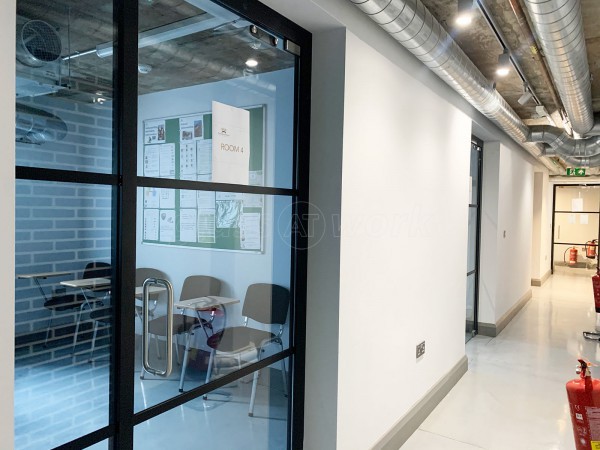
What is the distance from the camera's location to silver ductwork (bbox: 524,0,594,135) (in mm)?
2387

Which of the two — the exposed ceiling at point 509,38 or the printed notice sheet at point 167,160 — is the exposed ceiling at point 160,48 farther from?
the exposed ceiling at point 509,38

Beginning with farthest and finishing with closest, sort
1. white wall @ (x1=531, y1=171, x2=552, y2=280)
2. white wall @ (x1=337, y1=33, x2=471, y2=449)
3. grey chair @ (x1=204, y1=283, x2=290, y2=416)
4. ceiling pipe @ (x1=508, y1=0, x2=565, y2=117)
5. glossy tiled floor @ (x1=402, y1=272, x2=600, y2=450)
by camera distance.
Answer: white wall @ (x1=531, y1=171, x2=552, y2=280)
glossy tiled floor @ (x1=402, y1=272, x2=600, y2=450)
ceiling pipe @ (x1=508, y1=0, x2=565, y2=117)
white wall @ (x1=337, y1=33, x2=471, y2=449)
grey chair @ (x1=204, y1=283, x2=290, y2=416)

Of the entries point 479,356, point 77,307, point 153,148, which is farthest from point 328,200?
point 479,356

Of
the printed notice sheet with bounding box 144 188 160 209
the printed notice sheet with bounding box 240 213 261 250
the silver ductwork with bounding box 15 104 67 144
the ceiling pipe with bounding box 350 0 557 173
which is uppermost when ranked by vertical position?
the ceiling pipe with bounding box 350 0 557 173

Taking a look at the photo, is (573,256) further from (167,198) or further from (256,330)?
(167,198)

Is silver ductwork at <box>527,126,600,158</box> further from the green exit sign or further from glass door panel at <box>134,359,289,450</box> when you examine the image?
glass door panel at <box>134,359,289,450</box>

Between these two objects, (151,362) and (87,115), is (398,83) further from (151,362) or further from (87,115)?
(151,362)

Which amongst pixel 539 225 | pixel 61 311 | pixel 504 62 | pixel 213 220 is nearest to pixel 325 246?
pixel 213 220

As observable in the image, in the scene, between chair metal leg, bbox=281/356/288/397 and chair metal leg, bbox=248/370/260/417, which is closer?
chair metal leg, bbox=248/370/260/417

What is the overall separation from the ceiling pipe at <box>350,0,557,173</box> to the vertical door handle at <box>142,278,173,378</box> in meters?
1.66

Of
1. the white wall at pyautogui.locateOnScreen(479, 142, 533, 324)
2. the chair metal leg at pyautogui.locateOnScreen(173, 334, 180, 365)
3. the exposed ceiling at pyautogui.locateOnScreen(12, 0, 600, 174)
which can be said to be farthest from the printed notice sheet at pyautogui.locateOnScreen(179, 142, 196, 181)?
the white wall at pyautogui.locateOnScreen(479, 142, 533, 324)

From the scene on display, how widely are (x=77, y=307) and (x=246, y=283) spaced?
930 millimetres

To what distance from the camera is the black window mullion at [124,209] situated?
5.25 ft

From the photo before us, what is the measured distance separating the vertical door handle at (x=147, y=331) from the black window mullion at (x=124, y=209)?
64 millimetres
